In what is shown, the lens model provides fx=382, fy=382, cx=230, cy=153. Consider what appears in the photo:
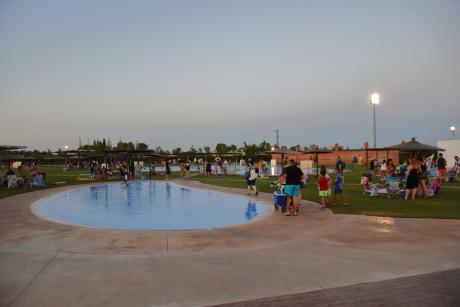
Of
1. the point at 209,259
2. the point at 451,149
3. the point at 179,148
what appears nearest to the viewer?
the point at 209,259

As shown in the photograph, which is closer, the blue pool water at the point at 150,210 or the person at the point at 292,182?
the person at the point at 292,182

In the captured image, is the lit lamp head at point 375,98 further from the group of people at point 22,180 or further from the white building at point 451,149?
the group of people at point 22,180

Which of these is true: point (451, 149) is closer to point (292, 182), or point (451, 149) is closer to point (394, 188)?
point (394, 188)

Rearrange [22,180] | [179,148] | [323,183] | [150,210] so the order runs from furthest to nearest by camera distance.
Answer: [179,148] < [22,180] < [150,210] < [323,183]

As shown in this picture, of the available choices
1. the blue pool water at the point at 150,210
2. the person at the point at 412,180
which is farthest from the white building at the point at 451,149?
the blue pool water at the point at 150,210

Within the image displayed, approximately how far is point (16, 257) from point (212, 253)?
3.62 m

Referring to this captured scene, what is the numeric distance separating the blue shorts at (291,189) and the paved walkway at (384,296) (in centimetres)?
634

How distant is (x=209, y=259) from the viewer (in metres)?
6.95

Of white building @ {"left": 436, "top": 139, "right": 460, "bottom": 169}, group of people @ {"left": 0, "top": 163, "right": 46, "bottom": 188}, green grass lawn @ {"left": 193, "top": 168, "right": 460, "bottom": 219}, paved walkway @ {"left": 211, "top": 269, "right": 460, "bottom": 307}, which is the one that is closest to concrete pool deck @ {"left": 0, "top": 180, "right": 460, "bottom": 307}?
paved walkway @ {"left": 211, "top": 269, "right": 460, "bottom": 307}

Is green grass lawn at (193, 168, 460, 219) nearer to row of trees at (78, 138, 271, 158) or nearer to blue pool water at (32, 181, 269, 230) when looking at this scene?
blue pool water at (32, 181, 269, 230)

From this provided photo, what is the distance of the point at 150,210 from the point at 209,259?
875 centimetres

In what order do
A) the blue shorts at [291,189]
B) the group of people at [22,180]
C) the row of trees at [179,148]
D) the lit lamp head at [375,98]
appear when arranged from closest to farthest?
1. the blue shorts at [291,189]
2. the group of people at [22,180]
3. the lit lamp head at [375,98]
4. the row of trees at [179,148]

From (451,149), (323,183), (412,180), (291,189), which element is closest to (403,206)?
(412,180)

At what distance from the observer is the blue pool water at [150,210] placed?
39.3ft
